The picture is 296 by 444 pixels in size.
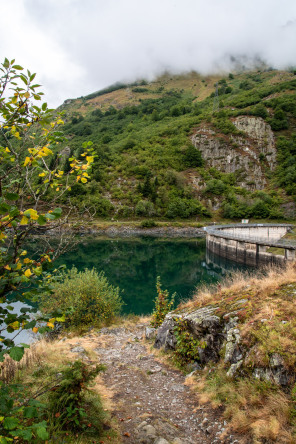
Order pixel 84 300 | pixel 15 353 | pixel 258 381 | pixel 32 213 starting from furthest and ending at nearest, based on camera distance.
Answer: pixel 84 300 < pixel 258 381 < pixel 15 353 < pixel 32 213

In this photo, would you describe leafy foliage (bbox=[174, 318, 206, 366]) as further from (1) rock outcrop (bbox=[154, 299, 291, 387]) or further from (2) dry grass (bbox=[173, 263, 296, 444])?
(2) dry grass (bbox=[173, 263, 296, 444])

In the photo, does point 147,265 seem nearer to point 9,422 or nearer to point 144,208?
point 9,422

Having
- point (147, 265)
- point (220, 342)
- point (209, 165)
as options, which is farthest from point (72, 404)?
point (209, 165)

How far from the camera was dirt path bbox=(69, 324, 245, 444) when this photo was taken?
15.4 feet

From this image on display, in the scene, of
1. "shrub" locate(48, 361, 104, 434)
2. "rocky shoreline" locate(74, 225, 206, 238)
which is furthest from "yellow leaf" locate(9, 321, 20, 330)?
"rocky shoreline" locate(74, 225, 206, 238)

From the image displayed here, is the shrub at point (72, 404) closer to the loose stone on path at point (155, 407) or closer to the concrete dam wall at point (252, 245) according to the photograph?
the loose stone on path at point (155, 407)

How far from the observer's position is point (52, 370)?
20.8 ft

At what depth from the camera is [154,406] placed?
6.00 m

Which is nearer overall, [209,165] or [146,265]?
[146,265]

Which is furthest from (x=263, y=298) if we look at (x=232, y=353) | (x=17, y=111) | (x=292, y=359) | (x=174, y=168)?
(x=174, y=168)

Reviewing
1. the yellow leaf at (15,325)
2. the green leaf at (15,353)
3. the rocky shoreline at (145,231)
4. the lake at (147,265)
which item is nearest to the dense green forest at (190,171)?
the rocky shoreline at (145,231)

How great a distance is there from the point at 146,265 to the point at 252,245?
60.1ft

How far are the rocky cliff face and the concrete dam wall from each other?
47599 mm

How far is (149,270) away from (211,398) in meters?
35.1
